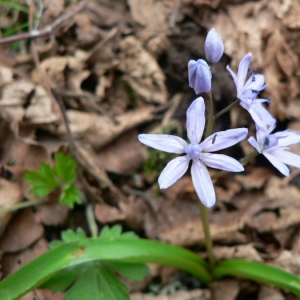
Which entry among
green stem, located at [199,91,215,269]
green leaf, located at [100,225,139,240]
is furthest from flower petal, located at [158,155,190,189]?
green leaf, located at [100,225,139,240]

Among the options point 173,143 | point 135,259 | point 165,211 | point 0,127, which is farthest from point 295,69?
point 0,127

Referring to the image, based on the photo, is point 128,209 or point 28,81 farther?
point 28,81

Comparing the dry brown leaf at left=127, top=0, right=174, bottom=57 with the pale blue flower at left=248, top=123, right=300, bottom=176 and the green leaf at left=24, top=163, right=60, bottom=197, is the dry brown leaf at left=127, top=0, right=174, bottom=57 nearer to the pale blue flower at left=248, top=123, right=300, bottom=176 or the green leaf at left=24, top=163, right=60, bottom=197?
the green leaf at left=24, top=163, right=60, bottom=197

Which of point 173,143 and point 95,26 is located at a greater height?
point 173,143

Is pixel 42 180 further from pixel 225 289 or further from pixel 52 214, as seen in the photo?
pixel 225 289

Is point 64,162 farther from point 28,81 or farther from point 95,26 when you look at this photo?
point 95,26

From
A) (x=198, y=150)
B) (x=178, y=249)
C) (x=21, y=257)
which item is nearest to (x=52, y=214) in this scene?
(x=21, y=257)
